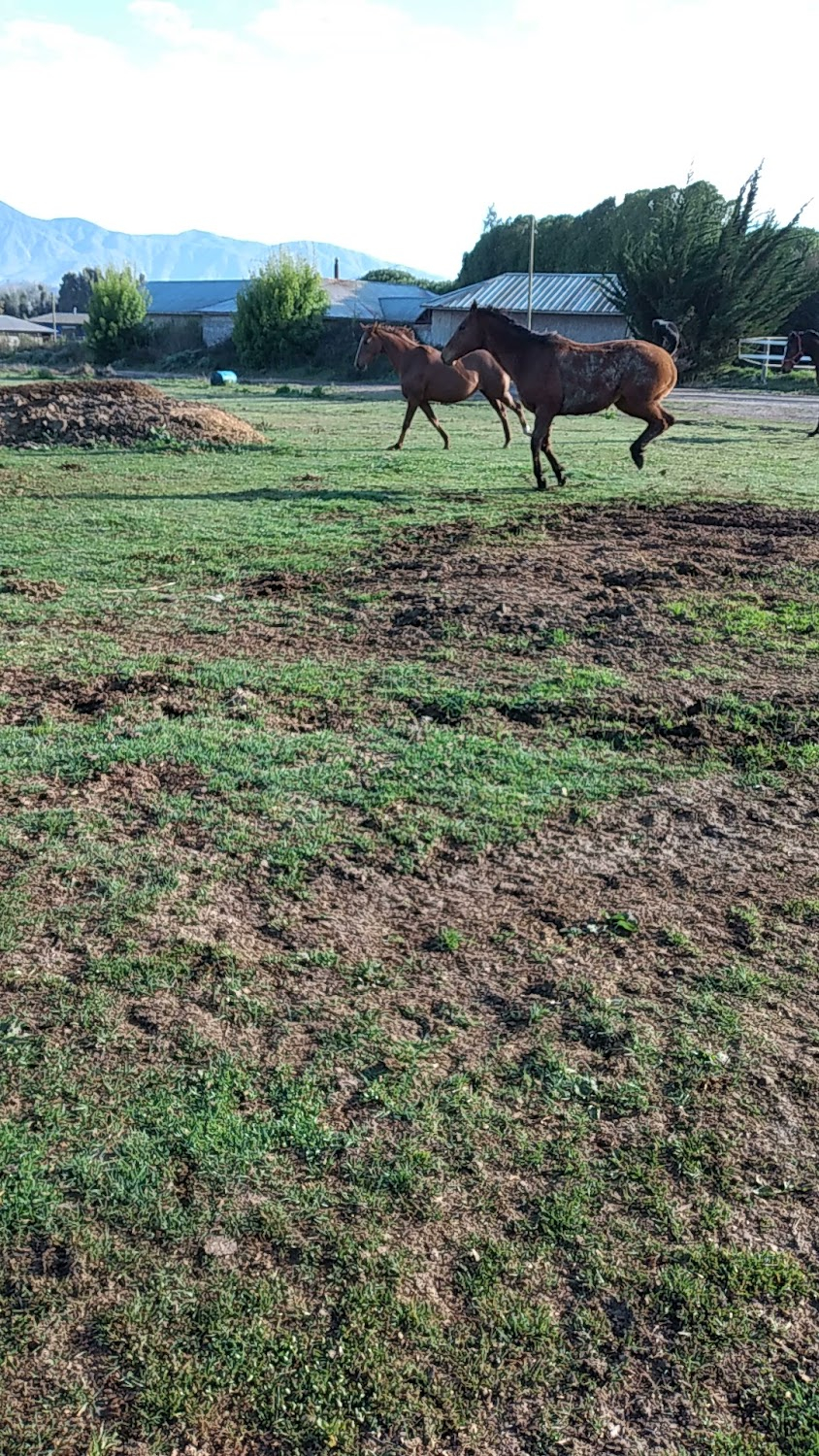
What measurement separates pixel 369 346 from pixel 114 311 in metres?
40.5

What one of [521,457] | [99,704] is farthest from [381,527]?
[521,457]

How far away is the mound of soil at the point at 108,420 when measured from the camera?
1756cm

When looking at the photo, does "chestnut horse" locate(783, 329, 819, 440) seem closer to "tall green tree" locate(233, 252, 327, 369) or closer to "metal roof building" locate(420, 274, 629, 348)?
"metal roof building" locate(420, 274, 629, 348)

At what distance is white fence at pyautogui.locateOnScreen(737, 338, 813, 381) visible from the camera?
3800 centimetres

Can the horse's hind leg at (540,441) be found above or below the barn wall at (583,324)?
below

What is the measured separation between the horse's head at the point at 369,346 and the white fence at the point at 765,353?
21.6 m

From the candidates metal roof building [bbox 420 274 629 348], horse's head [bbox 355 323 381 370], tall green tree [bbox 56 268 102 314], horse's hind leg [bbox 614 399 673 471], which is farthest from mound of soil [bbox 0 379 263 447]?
tall green tree [bbox 56 268 102 314]

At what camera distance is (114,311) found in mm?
52656

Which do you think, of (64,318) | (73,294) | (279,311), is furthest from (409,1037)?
(73,294)

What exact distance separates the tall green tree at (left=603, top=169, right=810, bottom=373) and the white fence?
3.71ft

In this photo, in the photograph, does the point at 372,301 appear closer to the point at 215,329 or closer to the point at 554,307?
the point at 215,329

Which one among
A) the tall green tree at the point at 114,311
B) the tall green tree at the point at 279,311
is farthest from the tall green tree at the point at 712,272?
the tall green tree at the point at 114,311

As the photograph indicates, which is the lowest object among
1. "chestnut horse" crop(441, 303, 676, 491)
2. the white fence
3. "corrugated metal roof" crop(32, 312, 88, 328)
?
"chestnut horse" crop(441, 303, 676, 491)

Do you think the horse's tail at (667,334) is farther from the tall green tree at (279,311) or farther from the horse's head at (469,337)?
the tall green tree at (279,311)
